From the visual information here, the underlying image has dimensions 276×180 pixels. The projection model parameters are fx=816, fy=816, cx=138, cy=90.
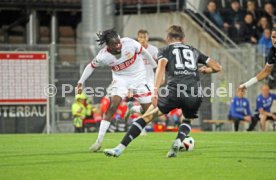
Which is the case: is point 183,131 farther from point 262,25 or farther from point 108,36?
point 262,25

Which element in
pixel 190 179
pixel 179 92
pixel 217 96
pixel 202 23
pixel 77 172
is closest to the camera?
pixel 190 179

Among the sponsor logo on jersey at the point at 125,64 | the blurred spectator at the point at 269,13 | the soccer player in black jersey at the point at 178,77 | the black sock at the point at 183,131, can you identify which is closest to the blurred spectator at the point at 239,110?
the blurred spectator at the point at 269,13

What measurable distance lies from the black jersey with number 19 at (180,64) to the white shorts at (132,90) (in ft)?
9.00

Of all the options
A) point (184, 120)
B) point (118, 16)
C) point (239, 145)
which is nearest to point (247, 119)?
point (118, 16)

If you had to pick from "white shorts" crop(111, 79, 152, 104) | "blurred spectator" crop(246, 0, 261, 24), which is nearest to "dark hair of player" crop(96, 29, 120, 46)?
"white shorts" crop(111, 79, 152, 104)

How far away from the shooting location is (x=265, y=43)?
28.5 metres

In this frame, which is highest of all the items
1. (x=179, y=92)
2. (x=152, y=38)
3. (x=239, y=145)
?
(x=152, y=38)

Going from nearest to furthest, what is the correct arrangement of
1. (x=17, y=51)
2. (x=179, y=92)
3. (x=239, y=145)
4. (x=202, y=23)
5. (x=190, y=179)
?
1. (x=190, y=179)
2. (x=179, y=92)
3. (x=239, y=145)
4. (x=17, y=51)
5. (x=202, y=23)

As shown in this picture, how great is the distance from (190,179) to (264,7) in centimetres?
2256

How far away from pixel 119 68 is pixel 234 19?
48.9 ft

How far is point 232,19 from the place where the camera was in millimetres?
30578

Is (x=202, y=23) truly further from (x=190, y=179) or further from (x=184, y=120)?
(x=190, y=179)

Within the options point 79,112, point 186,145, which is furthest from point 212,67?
point 79,112

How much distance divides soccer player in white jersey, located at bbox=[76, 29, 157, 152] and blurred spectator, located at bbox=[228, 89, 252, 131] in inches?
412
